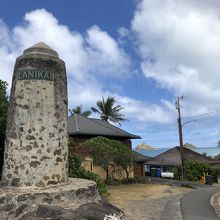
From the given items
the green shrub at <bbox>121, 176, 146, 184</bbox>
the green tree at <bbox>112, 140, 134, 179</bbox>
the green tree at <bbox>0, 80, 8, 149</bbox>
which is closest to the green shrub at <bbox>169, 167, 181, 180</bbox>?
the green shrub at <bbox>121, 176, 146, 184</bbox>

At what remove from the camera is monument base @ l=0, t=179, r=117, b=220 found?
609 cm

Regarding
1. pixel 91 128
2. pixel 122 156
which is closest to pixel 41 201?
pixel 122 156

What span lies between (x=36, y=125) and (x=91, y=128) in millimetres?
23680

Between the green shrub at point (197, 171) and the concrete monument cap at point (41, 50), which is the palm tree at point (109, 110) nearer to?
the green shrub at point (197, 171)

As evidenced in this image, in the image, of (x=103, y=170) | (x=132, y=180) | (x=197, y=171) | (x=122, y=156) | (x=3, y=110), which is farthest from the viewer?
(x=197, y=171)

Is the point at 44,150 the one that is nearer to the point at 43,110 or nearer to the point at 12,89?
the point at 43,110

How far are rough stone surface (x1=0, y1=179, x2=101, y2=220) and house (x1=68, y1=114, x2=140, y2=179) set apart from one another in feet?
63.6

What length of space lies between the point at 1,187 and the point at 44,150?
126 centimetres

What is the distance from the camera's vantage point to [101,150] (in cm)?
2562

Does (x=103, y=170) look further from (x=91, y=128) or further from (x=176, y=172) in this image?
(x=176, y=172)

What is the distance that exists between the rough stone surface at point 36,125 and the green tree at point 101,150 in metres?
18.2

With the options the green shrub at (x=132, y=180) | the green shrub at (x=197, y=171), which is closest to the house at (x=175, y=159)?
the green shrub at (x=197, y=171)

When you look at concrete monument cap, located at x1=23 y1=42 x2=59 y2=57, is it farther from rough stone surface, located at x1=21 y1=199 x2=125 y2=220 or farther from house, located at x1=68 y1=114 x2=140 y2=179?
house, located at x1=68 y1=114 x2=140 y2=179

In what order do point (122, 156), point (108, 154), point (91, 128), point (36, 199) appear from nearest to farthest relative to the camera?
1. point (36, 199)
2. point (108, 154)
3. point (122, 156)
4. point (91, 128)
